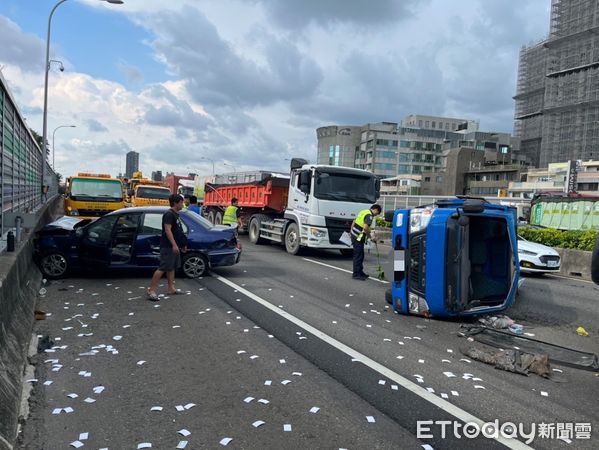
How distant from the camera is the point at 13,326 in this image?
5.25 m

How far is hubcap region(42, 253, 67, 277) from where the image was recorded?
9220 mm

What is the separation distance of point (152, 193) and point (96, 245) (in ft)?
49.1

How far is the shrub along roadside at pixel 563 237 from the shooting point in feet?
49.2

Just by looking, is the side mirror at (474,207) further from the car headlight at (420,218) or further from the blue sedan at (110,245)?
the blue sedan at (110,245)

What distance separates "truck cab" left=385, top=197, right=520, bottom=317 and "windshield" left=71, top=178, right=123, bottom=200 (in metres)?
13.2

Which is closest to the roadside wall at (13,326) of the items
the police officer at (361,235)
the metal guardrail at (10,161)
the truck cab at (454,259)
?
the metal guardrail at (10,161)

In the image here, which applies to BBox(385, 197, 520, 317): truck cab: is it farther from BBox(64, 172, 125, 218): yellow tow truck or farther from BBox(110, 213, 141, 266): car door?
BBox(64, 172, 125, 218): yellow tow truck

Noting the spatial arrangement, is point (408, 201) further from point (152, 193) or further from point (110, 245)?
point (110, 245)

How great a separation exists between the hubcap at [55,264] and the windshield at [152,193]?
14.5 metres

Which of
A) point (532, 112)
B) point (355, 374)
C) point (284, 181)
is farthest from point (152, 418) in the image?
point (532, 112)

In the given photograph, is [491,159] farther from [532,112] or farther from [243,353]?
[243,353]

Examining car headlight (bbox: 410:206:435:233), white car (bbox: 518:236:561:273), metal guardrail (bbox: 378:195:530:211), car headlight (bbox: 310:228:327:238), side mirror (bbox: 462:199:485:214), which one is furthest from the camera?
metal guardrail (bbox: 378:195:530:211)

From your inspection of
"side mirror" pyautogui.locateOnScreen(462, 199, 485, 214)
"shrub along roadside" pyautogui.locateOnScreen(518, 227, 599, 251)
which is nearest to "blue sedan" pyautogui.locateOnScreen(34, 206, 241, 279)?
"side mirror" pyautogui.locateOnScreen(462, 199, 485, 214)

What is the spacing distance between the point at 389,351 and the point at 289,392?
5.81ft
